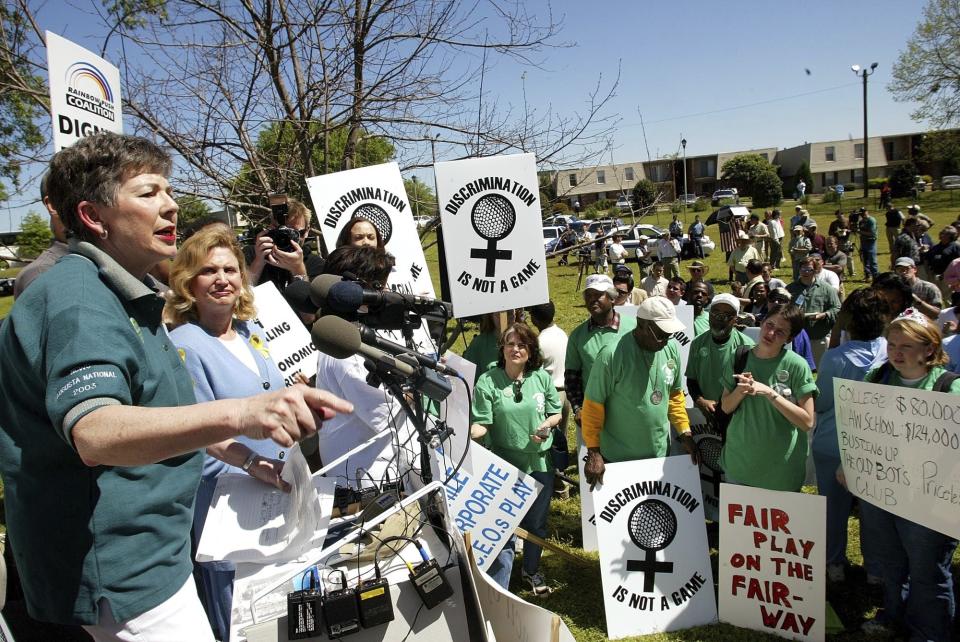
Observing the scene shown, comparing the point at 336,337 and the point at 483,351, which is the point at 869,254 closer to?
the point at 483,351

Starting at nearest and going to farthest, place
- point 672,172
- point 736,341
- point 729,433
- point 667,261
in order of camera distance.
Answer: point 729,433 → point 736,341 → point 672,172 → point 667,261

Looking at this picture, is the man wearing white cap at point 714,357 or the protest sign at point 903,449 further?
the man wearing white cap at point 714,357

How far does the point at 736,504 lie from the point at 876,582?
117cm

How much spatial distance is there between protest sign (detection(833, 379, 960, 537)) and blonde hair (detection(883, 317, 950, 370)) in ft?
1.07

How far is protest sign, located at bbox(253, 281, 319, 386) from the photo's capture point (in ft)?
14.6

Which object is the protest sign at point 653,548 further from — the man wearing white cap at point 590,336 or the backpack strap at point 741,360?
the man wearing white cap at point 590,336

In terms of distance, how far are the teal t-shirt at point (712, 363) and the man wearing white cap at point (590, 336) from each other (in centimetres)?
60

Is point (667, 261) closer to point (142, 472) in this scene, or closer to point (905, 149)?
point (142, 472)

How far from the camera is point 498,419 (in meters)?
4.59

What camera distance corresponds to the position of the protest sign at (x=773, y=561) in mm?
3961

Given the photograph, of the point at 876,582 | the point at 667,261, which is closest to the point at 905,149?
the point at 667,261

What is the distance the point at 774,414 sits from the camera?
14.1 feet

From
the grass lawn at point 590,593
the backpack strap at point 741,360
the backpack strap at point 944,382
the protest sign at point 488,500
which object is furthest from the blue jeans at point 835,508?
the protest sign at point 488,500

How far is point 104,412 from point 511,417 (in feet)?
11.3
